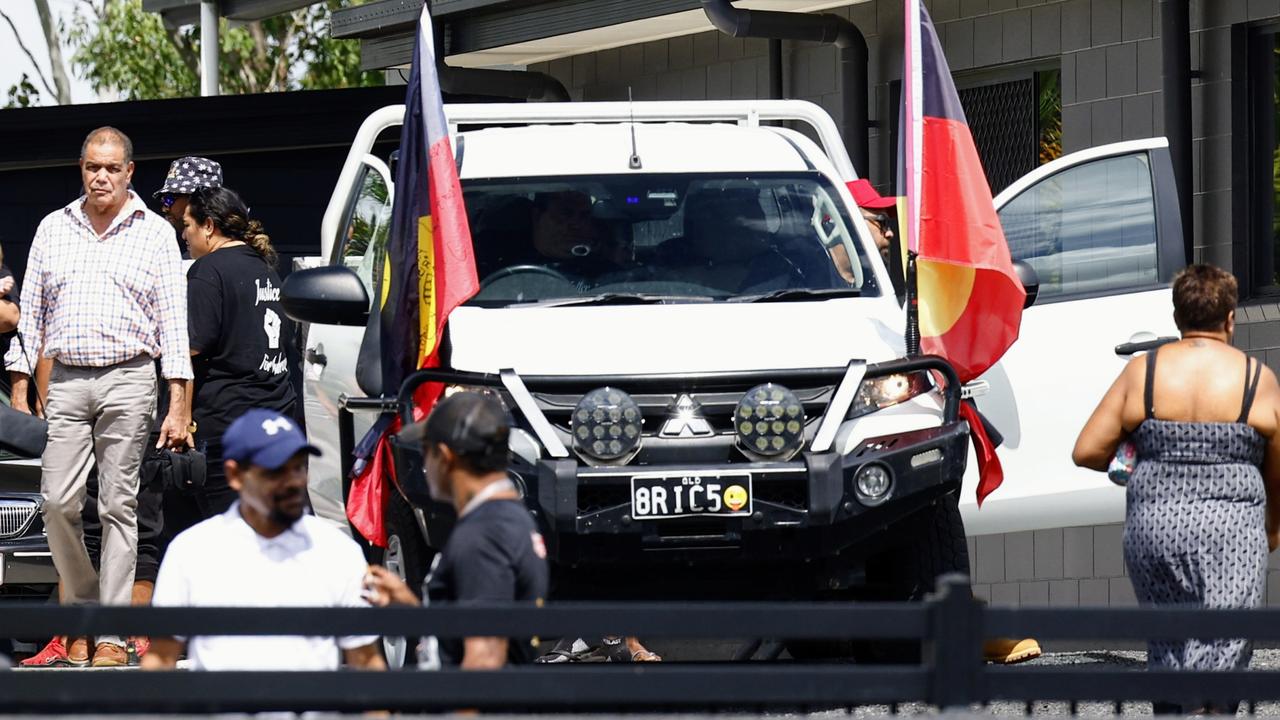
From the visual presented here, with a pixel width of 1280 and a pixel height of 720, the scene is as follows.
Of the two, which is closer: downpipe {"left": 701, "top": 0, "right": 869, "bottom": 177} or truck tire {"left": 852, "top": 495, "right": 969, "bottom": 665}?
truck tire {"left": 852, "top": 495, "right": 969, "bottom": 665}

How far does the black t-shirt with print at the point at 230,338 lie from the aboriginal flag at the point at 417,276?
52.0 inches

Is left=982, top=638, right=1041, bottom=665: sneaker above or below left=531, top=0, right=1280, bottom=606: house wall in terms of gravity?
below

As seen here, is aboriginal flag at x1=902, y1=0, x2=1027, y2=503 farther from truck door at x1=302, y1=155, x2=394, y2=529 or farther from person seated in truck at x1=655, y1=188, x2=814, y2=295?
truck door at x1=302, y1=155, x2=394, y2=529

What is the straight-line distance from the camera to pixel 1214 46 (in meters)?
11.9

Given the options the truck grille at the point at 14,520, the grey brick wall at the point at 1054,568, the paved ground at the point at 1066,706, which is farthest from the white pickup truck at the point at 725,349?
the grey brick wall at the point at 1054,568

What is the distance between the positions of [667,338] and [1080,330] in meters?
2.07

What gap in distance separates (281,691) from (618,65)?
12.8 m

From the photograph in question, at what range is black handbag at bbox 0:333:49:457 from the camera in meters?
9.18

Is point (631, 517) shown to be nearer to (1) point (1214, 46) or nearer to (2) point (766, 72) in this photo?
(1) point (1214, 46)

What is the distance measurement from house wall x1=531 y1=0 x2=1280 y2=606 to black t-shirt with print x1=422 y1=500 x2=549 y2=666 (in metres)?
7.17

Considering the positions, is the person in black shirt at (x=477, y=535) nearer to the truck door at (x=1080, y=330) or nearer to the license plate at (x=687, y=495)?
the license plate at (x=687, y=495)

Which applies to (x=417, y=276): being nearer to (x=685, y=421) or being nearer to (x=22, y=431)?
(x=685, y=421)

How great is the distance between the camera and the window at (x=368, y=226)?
9.14m

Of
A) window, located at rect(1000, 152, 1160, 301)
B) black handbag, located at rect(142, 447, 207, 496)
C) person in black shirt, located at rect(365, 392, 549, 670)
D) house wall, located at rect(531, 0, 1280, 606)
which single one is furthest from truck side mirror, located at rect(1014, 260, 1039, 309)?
person in black shirt, located at rect(365, 392, 549, 670)
